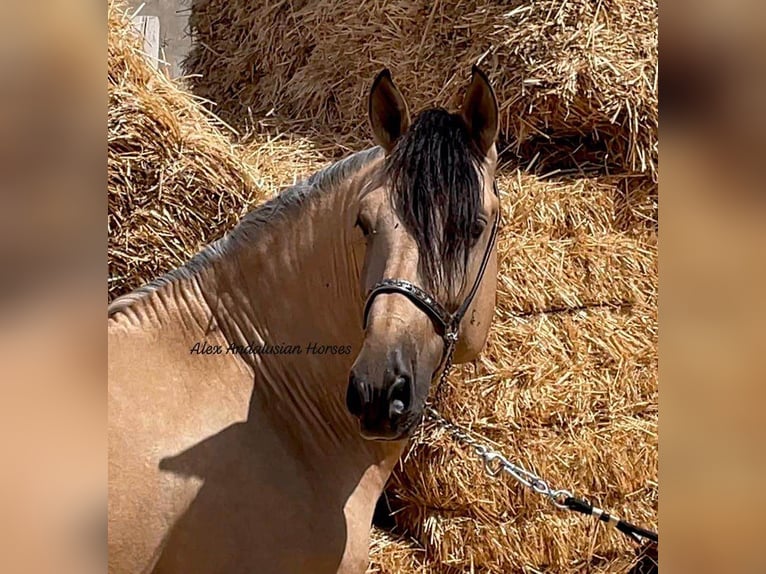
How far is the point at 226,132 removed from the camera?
7.96 feet

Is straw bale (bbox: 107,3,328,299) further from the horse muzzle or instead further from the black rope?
the black rope

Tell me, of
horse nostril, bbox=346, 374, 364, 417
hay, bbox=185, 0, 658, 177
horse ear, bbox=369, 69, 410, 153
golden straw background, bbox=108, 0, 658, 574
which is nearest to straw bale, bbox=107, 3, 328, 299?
golden straw background, bbox=108, 0, 658, 574

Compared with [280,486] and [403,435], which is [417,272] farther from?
[280,486]

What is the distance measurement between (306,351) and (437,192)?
42cm

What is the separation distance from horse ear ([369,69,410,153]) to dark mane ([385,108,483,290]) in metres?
0.05

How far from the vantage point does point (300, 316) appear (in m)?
1.47

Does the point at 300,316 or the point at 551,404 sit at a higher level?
the point at 300,316

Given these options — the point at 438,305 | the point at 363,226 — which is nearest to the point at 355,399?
the point at 438,305

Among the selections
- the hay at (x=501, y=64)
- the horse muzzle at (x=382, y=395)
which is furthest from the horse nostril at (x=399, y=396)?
the hay at (x=501, y=64)

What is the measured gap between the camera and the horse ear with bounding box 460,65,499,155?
132 centimetres

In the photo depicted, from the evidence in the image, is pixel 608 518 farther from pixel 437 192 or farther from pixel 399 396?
pixel 437 192

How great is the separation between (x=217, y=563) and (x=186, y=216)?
939 millimetres
